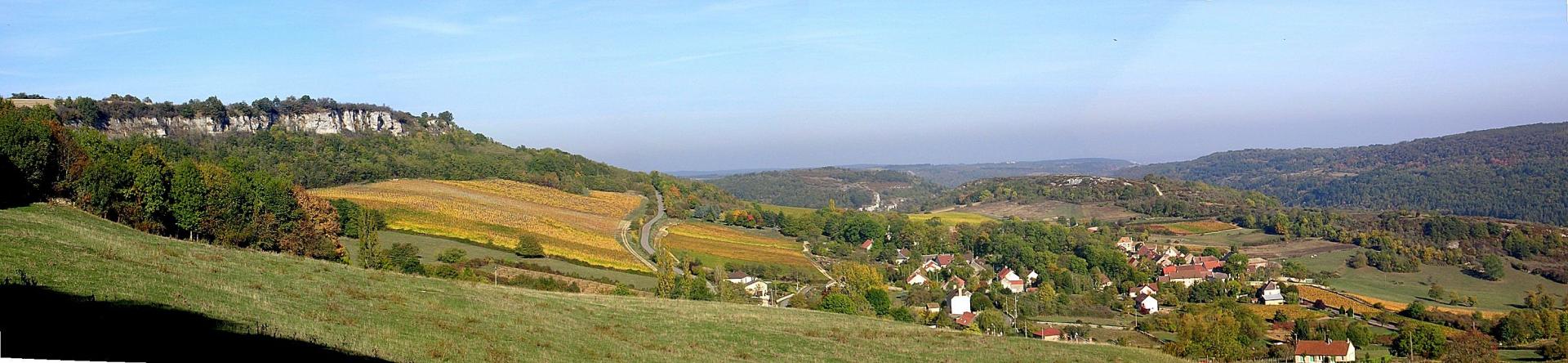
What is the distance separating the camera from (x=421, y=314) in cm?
1745

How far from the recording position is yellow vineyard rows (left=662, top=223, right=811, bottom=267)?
65.4m

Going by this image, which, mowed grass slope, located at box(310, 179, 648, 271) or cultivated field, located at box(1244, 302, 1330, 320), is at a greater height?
mowed grass slope, located at box(310, 179, 648, 271)

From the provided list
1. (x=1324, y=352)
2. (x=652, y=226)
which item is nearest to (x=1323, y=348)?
(x=1324, y=352)

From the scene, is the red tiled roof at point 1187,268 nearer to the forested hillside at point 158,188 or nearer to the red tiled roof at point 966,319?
the red tiled roof at point 966,319

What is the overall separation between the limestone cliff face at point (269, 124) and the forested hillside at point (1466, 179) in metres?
147

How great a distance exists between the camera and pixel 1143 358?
2664cm

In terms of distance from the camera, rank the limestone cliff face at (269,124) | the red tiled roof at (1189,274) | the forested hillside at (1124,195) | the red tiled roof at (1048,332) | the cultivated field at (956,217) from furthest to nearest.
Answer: the forested hillside at (1124,195) < the cultivated field at (956,217) < the limestone cliff face at (269,124) < the red tiled roof at (1189,274) < the red tiled roof at (1048,332)

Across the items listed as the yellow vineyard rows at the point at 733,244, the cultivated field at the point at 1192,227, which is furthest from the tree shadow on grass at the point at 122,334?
the cultivated field at the point at 1192,227

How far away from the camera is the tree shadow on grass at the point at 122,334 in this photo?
9.77m

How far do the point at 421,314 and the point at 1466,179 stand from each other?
170 m

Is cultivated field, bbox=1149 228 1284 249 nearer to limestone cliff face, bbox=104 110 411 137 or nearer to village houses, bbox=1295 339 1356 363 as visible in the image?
village houses, bbox=1295 339 1356 363

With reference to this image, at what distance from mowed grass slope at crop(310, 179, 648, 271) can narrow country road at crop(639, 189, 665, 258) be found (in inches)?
86.3

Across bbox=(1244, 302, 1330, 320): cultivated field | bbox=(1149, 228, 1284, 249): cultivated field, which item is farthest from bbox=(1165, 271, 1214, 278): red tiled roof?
bbox=(1149, 228, 1284, 249): cultivated field

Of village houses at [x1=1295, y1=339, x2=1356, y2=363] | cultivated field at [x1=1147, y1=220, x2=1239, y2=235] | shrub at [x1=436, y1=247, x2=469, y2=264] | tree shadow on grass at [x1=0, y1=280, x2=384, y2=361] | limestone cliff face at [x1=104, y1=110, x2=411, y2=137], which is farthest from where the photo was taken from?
cultivated field at [x1=1147, y1=220, x2=1239, y2=235]
